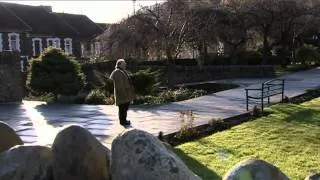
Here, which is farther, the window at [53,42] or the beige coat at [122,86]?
the window at [53,42]

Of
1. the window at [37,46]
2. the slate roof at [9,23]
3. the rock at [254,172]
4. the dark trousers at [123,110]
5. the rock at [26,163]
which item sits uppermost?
the slate roof at [9,23]

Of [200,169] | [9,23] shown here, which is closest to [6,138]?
[200,169]

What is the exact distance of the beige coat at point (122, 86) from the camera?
41.8ft

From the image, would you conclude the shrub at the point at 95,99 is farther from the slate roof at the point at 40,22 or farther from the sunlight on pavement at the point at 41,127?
the slate roof at the point at 40,22

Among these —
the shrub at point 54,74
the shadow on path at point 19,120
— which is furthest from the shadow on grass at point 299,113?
the shrub at point 54,74

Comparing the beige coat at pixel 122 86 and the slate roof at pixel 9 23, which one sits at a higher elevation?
the slate roof at pixel 9 23

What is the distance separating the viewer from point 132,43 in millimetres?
36625

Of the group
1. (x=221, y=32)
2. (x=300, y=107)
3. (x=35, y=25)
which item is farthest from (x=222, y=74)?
(x=35, y=25)

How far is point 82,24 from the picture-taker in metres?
63.0

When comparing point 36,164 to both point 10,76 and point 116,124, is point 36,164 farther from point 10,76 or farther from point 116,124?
point 10,76

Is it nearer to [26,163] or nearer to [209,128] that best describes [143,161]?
[26,163]

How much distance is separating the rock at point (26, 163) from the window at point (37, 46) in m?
45.4

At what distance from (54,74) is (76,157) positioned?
15.6 meters

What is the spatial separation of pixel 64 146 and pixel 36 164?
37 centimetres
